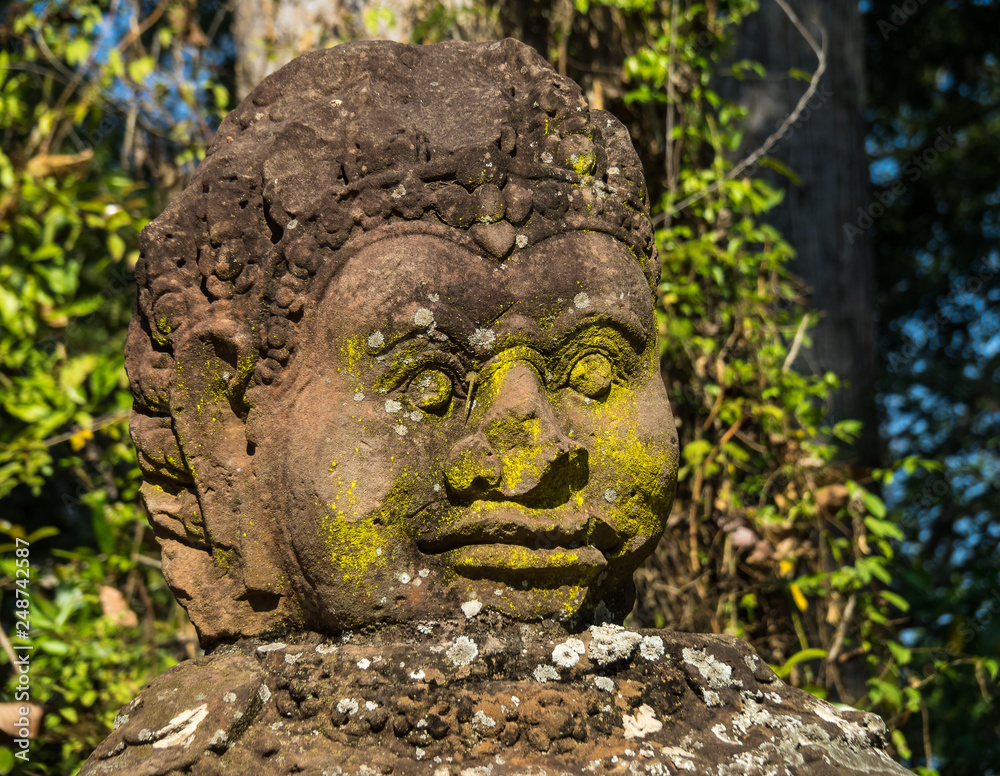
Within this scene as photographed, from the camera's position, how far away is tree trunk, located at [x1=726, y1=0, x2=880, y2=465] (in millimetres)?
4812

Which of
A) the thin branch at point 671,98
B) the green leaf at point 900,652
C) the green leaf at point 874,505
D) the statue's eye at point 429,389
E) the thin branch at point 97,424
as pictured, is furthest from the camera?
the thin branch at point 97,424

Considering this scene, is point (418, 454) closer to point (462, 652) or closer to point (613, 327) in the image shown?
point (462, 652)

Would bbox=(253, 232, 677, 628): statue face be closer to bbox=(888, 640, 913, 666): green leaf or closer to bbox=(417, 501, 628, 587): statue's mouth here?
bbox=(417, 501, 628, 587): statue's mouth

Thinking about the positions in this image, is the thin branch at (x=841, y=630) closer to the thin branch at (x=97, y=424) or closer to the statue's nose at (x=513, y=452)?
the statue's nose at (x=513, y=452)

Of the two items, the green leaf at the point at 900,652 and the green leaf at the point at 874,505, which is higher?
the green leaf at the point at 874,505

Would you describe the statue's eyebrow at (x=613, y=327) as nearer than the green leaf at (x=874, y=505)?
Yes

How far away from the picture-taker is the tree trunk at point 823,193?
15.8 ft

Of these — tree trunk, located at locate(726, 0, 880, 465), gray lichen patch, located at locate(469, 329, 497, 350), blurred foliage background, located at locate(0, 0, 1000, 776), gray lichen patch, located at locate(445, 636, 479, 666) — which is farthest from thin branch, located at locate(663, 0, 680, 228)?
gray lichen patch, located at locate(445, 636, 479, 666)

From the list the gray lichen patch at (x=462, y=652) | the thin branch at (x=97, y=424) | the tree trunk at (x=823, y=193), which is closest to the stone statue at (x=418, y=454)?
the gray lichen patch at (x=462, y=652)

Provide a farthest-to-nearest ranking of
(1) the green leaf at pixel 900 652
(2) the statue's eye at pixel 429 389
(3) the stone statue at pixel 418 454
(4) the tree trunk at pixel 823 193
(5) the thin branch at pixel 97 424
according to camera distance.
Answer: (4) the tree trunk at pixel 823 193 → (5) the thin branch at pixel 97 424 → (1) the green leaf at pixel 900 652 → (2) the statue's eye at pixel 429 389 → (3) the stone statue at pixel 418 454

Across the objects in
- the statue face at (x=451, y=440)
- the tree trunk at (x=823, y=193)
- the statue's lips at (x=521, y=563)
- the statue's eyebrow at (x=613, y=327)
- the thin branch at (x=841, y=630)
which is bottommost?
the thin branch at (x=841, y=630)

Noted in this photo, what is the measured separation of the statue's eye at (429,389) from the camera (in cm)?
185

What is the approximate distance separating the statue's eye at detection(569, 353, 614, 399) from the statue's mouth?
250mm

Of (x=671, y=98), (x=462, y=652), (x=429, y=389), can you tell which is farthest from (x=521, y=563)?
(x=671, y=98)
